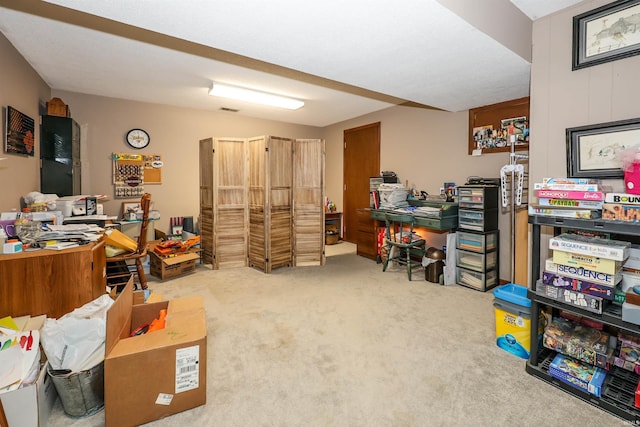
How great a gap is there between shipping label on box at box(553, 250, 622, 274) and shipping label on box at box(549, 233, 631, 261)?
30 mm

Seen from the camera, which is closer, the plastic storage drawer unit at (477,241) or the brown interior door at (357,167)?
the plastic storage drawer unit at (477,241)

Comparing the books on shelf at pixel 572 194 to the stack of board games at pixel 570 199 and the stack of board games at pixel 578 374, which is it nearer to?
the stack of board games at pixel 570 199

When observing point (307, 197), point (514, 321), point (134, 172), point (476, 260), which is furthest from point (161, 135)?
point (514, 321)

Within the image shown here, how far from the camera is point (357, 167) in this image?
5875mm

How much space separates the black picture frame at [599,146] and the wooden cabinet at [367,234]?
2962mm

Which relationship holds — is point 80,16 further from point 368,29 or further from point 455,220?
point 455,220

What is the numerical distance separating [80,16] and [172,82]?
144 centimetres

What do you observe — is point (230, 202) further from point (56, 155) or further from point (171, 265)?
point (56, 155)

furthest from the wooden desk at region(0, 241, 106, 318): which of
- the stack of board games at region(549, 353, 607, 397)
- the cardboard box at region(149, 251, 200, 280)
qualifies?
the stack of board games at region(549, 353, 607, 397)

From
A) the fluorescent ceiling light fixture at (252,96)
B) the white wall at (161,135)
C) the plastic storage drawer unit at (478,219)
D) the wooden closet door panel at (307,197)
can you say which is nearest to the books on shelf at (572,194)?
the plastic storage drawer unit at (478,219)

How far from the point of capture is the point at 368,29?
2.05 meters

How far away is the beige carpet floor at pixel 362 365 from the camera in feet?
5.44

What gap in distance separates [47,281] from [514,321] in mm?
3181

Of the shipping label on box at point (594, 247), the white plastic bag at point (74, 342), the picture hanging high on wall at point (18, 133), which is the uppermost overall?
the picture hanging high on wall at point (18, 133)
